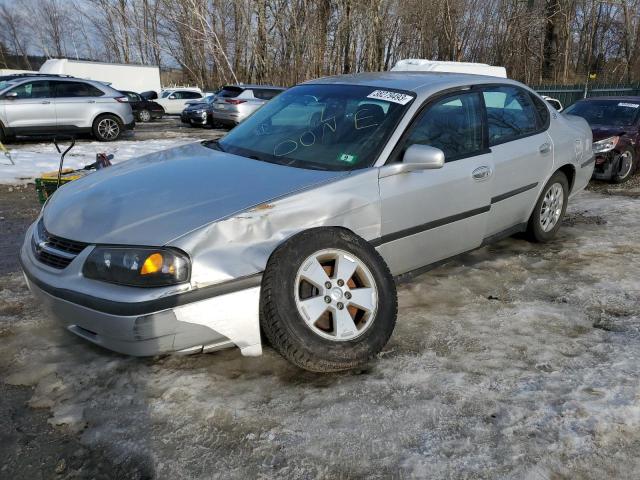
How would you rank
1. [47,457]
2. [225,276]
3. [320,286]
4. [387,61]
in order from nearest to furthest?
[47,457], [225,276], [320,286], [387,61]

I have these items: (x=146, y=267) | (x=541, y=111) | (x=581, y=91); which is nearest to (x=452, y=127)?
(x=541, y=111)

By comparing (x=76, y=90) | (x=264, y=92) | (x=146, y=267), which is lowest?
(x=146, y=267)

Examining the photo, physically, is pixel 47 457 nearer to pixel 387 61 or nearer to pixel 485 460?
pixel 485 460

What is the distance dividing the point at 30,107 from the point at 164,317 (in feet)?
39.6

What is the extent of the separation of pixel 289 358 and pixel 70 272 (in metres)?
1.14

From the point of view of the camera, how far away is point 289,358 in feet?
8.45

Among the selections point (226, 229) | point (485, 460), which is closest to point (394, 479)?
point (485, 460)

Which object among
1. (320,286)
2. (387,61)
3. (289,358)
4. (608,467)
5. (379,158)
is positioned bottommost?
(608,467)

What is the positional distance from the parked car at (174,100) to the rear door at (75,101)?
A: 13437 mm

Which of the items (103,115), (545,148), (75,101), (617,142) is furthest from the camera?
(103,115)

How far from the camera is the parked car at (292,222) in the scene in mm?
2447

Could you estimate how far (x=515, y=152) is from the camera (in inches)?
159

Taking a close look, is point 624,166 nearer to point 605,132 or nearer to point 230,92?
point 605,132

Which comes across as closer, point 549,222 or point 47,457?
point 47,457
